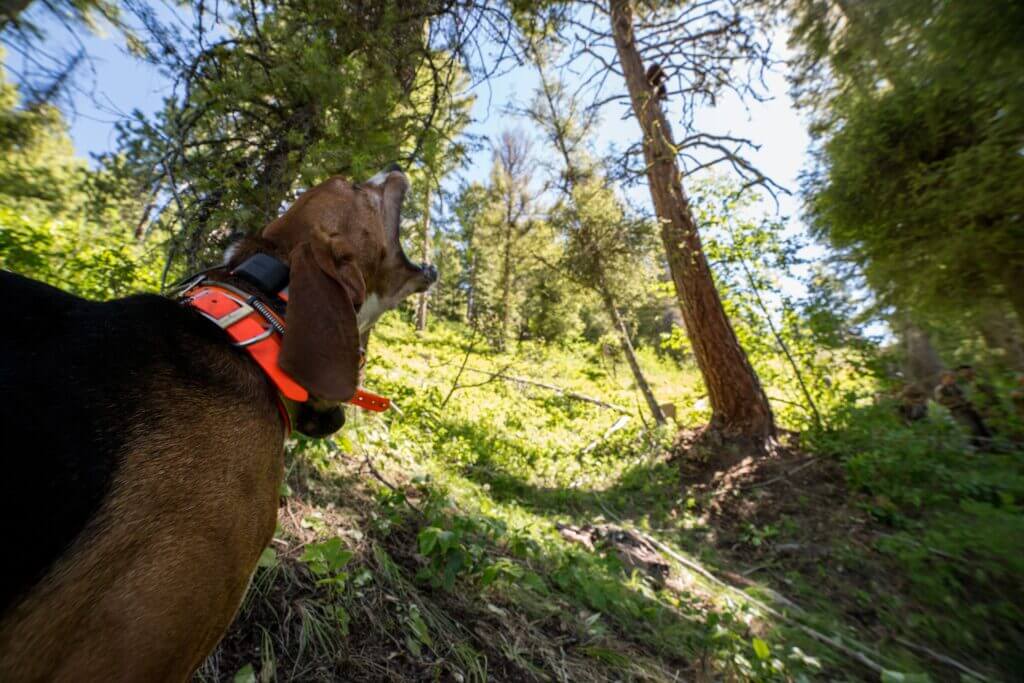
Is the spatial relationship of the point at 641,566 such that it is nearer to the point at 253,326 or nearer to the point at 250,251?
the point at 253,326

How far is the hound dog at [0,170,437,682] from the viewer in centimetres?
101

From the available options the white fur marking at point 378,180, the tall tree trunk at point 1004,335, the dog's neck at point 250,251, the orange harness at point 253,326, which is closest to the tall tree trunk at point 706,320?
the tall tree trunk at point 1004,335

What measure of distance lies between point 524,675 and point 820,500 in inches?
223

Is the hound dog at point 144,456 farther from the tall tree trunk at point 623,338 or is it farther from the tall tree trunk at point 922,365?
the tall tree trunk at point 623,338

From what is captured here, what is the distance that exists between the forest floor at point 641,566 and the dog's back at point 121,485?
34.9 inches

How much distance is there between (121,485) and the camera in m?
1.18

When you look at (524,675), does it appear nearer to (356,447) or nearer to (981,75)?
(356,447)

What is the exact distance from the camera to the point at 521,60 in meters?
2.95

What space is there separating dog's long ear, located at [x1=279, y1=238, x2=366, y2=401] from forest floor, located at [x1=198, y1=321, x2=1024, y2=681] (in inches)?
40.4

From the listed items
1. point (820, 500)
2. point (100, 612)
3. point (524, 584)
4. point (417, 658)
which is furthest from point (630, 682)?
point (820, 500)

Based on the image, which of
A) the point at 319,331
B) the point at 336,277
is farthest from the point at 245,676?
the point at 336,277

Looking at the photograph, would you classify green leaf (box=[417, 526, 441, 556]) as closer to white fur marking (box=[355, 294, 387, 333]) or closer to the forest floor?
Result: the forest floor

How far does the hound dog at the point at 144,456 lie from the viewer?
101 cm

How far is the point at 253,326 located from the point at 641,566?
4.15 m
